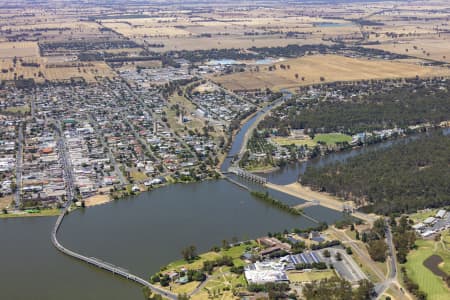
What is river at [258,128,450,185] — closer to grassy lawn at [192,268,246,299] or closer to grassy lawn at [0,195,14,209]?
grassy lawn at [192,268,246,299]

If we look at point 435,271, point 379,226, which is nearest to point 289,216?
point 379,226

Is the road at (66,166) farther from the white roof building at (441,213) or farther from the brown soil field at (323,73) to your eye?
the brown soil field at (323,73)

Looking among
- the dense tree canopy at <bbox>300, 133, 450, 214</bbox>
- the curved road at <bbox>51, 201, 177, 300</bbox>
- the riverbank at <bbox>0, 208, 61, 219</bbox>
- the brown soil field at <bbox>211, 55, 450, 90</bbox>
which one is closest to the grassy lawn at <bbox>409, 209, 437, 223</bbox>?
the dense tree canopy at <bbox>300, 133, 450, 214</bbox>

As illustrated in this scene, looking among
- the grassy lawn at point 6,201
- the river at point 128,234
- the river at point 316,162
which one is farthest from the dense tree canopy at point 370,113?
the grassy lawn at point 6,201

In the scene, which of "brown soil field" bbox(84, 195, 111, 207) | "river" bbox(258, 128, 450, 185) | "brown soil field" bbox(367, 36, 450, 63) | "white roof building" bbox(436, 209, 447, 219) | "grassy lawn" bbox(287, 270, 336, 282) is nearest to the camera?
"grassy lawn" bbox(287, 270, 336, 282)

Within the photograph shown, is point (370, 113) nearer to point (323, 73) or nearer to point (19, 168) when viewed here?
point (323, 73)

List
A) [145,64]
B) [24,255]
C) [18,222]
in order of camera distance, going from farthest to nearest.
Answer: [145,64]
[18,222]
[24,255]

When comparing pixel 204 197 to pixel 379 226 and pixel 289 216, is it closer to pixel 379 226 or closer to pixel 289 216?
pixel 289 216
